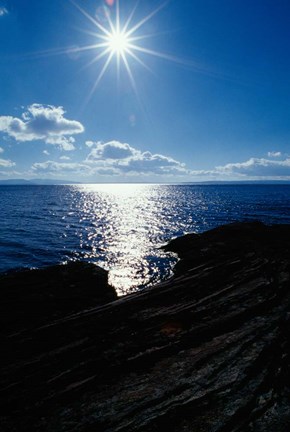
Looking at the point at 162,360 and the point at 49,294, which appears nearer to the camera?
the point at 162,360

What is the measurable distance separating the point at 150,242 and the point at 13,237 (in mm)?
22190

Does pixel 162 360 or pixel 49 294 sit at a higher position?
pixel 162 360

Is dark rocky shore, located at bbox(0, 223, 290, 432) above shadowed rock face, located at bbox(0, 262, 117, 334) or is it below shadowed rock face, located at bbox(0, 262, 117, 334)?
above

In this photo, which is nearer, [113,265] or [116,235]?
[113,265]

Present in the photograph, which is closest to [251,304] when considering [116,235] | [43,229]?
[116,235]

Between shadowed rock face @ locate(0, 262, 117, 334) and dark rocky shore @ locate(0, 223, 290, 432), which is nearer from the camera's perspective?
dark rocky shore @ locate(0, 223, 290, 432)

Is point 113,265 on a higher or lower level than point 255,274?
lower

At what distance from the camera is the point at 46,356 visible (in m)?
9.40

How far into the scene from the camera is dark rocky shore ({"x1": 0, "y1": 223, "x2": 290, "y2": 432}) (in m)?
6.13

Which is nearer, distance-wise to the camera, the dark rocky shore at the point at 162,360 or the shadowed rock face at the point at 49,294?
the dark rocky shore at the point at 162,360

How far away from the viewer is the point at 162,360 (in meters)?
8.42

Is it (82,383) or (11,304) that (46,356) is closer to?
(82,383)

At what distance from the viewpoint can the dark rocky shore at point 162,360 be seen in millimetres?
6132

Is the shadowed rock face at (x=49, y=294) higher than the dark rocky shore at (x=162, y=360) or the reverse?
the reverse
